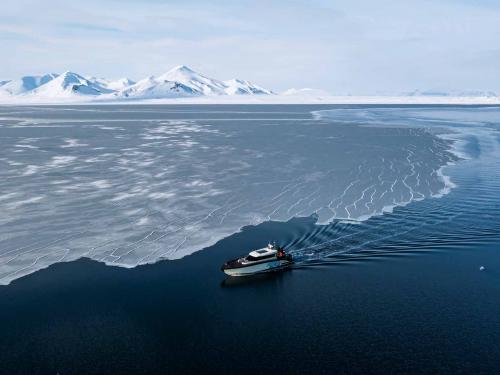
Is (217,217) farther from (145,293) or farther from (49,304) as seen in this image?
(49,304)

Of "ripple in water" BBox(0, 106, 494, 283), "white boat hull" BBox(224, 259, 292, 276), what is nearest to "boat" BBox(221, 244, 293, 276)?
"white boat hull" BBox(224, 259, 292, 276)

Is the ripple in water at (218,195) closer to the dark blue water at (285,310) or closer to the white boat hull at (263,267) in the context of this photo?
the dark blue water at (285,310)

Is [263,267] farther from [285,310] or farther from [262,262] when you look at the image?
[285,310]

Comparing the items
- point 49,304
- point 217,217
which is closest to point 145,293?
point 49,304

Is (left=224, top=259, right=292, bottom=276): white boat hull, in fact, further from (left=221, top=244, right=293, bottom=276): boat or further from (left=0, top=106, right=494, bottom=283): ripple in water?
(left=0, top=106, right=494, bottom=283): ripple in water

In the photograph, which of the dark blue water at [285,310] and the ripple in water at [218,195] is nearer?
the dark blue water at [285,310]

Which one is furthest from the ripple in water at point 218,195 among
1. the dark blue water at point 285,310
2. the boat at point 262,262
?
the boat at point 262,262

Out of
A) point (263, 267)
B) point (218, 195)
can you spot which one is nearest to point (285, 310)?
point (263, 267)
